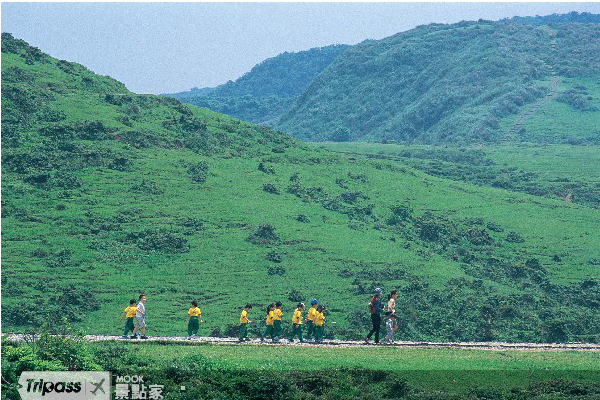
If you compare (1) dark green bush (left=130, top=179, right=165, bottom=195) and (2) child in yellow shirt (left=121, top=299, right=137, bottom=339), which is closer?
(2) child in yellow shirt (left=121, top=299, right=137, bottom=339)

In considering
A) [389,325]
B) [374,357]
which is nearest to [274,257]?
[389,325]

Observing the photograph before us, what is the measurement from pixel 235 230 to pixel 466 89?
103m

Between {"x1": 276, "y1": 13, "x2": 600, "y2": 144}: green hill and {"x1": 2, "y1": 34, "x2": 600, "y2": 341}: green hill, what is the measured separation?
2063 inches

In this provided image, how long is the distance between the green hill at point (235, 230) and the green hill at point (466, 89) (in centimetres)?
5240

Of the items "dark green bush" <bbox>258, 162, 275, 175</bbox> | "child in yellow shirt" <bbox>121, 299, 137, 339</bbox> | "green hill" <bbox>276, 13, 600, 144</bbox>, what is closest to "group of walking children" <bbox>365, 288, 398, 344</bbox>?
"child in yellow shirt" <bbox>121, 299, 137, 339</bbox>

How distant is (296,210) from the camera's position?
2611 inches

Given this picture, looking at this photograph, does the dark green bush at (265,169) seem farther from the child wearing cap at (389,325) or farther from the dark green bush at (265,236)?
the child wearing cap at (389,325)

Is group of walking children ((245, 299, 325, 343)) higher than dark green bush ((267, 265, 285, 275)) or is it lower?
lower

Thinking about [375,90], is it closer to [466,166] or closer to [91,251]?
[466,166]

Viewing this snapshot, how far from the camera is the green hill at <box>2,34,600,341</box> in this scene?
51000 millimetres

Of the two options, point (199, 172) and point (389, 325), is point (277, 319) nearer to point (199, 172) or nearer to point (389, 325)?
point (389, 325)

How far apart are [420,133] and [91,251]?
105196mm

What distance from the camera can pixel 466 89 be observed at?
15712 cm

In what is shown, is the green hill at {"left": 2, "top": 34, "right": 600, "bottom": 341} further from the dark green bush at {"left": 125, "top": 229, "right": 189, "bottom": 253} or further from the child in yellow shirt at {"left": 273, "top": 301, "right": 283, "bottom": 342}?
the child in yellow shirt at {"left": 273, "top": 301, "right": 283, "bottom": 342}
